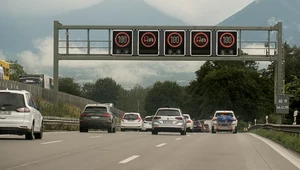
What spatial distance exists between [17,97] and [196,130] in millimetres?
49586

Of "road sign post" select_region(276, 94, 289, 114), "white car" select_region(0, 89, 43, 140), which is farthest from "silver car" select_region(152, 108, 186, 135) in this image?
"white car" select_region(0, 89, 43, 140)

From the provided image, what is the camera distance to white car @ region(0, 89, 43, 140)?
2264 cm

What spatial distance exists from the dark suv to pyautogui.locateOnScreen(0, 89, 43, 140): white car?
46.4ft

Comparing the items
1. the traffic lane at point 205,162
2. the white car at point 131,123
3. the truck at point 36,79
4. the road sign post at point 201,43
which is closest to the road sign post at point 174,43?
the road sign post at point 201,43

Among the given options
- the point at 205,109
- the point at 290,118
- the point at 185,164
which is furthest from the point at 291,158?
the point at 205,109

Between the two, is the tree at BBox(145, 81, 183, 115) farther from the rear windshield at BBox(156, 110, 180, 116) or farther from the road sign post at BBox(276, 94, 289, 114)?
the rear windshield at BBox(156, 110, 180, 116)

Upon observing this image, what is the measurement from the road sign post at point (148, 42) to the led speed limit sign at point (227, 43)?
473 centimetres

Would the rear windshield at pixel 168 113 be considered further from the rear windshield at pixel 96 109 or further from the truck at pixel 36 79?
the truck at pixel 36 79

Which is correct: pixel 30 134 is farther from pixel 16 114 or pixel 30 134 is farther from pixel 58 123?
pixel 58 123

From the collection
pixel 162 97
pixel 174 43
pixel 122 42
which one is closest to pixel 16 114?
pixel 122 42

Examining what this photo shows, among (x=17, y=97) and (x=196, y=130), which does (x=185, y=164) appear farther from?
(x=196, y=130)

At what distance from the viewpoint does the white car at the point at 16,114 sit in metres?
22.6

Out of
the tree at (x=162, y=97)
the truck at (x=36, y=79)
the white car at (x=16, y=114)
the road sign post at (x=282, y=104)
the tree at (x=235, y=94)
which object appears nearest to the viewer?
the white car at (x=16, y=114)

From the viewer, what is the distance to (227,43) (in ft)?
162
